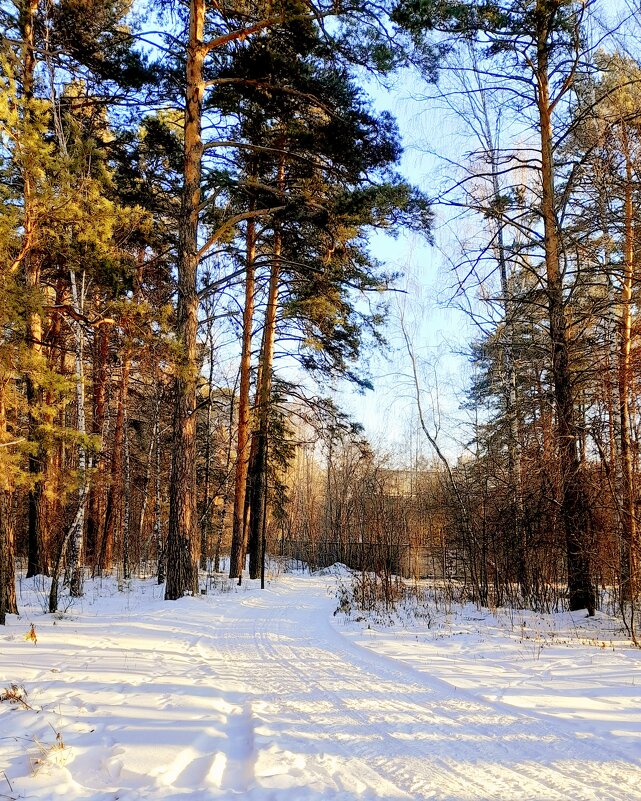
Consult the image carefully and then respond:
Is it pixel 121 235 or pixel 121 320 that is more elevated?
pixel 121 235

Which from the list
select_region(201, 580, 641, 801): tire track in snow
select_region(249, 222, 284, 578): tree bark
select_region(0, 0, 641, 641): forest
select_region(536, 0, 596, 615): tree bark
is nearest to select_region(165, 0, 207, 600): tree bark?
select_region(0, 0, 641, 641): forest

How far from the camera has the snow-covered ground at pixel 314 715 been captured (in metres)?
2.84

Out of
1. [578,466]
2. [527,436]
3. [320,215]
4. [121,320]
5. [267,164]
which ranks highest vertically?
[267,164]

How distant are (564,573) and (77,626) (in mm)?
8513

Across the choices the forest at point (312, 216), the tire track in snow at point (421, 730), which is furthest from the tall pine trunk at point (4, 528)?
the tire track in snow at point (421, 730)

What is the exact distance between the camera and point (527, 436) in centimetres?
1072

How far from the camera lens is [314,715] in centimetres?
392

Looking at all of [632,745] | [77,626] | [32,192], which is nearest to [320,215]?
[32,192]

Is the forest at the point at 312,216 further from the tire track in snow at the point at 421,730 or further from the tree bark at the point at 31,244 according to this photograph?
the tire track in snow at the point at 421,730

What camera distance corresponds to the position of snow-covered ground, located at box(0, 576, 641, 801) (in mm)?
2838

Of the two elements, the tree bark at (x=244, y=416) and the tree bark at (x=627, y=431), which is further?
the tree bark at (x=244, y=416)

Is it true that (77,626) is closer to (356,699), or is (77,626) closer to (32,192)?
(356,699)

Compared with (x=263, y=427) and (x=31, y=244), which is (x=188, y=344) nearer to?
(x=31, y=244)

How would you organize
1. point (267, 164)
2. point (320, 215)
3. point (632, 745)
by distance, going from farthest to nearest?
1. point (267, 164)
2. point (320, 215)
3. point (632, 745)
